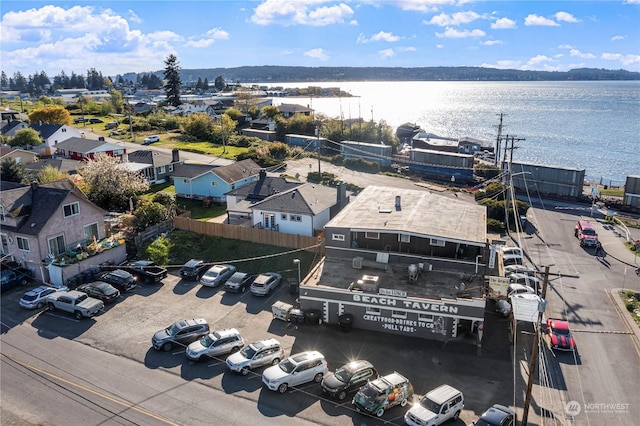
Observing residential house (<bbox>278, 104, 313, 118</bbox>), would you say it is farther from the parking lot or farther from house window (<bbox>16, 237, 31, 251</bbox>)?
the parking lot

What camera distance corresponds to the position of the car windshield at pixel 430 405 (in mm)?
22250

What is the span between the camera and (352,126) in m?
98.7

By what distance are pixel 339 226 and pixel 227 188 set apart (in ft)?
78.2

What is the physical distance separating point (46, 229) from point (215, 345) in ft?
70.9

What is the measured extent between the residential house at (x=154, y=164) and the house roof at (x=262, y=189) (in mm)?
18946

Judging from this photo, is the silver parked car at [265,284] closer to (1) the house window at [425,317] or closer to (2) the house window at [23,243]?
(1) the house window at [425,317]

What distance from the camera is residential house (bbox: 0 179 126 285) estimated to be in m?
39.6

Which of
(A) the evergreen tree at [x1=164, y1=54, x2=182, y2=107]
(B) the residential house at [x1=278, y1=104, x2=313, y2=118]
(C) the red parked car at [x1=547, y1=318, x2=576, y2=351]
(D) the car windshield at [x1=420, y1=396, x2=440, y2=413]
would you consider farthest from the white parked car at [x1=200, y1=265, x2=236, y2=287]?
(A) the evergreen tree at [x1=164, y1=54, x2=182, y2=107]

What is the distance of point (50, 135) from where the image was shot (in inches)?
3568

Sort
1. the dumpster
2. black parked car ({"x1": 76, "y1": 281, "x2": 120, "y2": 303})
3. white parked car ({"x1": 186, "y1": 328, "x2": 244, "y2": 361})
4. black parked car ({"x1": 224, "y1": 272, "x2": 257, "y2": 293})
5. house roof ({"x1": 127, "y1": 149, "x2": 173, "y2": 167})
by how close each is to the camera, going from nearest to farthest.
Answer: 1. white parked car ({"x1": 186, "y1": 328, "x2": 244, "y2": 361})
2. the dumpster
3. black parked car ({"x1": 76, "y1": 281, "x2": 120, "y2": 303})
4. black parked car ({"x1": 224, "y1": 272, "x2": 257, "y2": 293})
5. house roof ({"x1": 127, "y1": 149, "x2": 173, "y2": 167})

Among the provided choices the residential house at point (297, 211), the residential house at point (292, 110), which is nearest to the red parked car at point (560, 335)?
the residential house at point (297, 211)

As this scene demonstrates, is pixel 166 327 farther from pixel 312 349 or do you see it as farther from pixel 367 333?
pixel 367 333

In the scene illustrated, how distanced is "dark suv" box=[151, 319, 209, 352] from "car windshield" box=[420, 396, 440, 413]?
592 inches

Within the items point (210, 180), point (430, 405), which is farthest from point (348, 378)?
point (210, 180)
